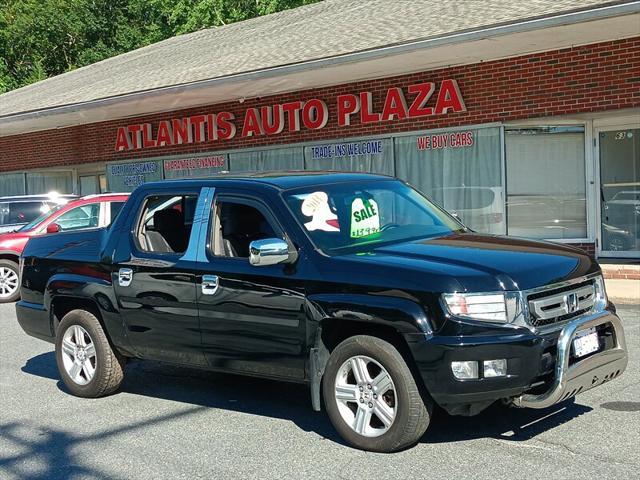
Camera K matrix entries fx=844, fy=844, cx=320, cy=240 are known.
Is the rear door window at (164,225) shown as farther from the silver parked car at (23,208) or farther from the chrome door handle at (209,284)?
the silver parked car at (23,208)

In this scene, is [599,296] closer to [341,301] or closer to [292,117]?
[341,301]

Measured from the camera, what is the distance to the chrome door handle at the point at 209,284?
597 cm

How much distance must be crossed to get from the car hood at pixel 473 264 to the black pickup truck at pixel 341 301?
1 cm

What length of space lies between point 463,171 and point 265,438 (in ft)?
31.6

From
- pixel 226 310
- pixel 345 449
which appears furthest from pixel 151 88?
pixel 345 449

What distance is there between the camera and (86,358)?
7094 mm

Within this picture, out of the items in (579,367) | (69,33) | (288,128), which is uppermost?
(69,33)

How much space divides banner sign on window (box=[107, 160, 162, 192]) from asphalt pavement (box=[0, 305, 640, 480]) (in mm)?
12861

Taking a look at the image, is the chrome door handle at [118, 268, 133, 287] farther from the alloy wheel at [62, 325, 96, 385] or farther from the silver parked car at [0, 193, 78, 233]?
the silver parked car at [0, 193, 78, 233]

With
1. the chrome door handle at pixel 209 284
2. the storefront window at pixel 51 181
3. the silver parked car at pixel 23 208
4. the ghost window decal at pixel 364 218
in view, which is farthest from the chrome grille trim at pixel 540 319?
the storefront window at pixel 51 181

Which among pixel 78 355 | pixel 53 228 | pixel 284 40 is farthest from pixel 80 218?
pixel 78 355

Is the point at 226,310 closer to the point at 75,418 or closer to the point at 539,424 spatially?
the point at 75,418

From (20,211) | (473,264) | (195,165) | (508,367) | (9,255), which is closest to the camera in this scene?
(508,367)

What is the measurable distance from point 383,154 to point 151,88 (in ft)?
15.3
